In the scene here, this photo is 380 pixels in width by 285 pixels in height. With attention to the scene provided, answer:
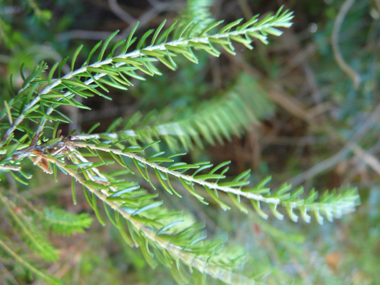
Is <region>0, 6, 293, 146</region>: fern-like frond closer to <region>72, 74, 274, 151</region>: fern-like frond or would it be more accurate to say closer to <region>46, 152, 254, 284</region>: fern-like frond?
<region>46, 152, 254, 284</region>: fern-like frond

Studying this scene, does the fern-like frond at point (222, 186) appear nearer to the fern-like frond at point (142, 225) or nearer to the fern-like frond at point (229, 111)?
the fern-like frond at point (142, 225)

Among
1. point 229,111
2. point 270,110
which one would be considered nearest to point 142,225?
point 229,111

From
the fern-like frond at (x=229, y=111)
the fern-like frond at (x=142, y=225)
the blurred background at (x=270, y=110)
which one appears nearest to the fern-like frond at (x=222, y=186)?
the fern-like frond at (x=142, y=225)

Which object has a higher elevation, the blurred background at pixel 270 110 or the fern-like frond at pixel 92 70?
the fern-like frond at pixel 92 70

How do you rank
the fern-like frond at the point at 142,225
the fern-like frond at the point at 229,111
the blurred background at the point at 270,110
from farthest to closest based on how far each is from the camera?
the blurred background at the point at 270,110 < the fern-like frond at the point at 229,111 < the fern-like frond at the point at 142,225

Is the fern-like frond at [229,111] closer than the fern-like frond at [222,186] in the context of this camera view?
No

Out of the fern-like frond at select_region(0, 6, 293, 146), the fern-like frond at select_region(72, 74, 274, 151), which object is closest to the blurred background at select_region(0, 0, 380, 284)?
the fern-like frond at select_region(72, 74, 274, 151)

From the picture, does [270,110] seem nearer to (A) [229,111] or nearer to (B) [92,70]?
(A) [229,111]

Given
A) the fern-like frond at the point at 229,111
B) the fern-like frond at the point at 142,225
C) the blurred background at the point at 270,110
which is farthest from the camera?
the blurred background at the point at 270,110
